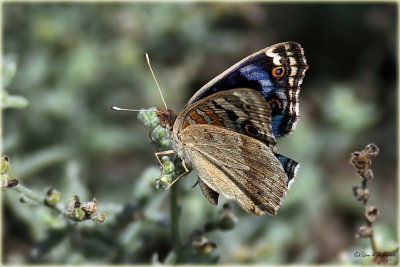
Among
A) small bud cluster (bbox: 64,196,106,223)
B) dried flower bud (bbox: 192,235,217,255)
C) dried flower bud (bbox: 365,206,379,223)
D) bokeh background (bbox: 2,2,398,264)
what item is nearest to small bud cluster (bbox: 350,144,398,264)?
dried flower bud (bbox: 365,206,379,223)

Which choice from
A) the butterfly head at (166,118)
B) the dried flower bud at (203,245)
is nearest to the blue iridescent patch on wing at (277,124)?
the butterfly head at (166,118)

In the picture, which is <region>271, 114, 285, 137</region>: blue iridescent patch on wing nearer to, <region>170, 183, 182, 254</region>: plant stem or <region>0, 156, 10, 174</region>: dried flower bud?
<region>170, 183, 182, 254</region>: plant stem

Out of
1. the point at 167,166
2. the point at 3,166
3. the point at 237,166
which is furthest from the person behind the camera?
the point at 237,166

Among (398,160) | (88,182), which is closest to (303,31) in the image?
(398,160)

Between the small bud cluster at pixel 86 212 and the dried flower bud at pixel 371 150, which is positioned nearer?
the small bud cluster at pixel 86 212

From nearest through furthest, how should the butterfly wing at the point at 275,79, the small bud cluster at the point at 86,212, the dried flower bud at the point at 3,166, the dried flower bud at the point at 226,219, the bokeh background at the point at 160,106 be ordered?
1. the small bud cluster at the point at 86,212
2. the dried flower bud at the point at 3,166
3. the butterfly wing at the point at 275,79
4. the dried flower bud at the point at 226,219
5. the bokeh background at the point at 160,106

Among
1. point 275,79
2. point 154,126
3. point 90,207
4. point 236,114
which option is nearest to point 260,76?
point 275,79

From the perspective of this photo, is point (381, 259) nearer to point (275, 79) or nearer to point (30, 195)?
point (275, 79)

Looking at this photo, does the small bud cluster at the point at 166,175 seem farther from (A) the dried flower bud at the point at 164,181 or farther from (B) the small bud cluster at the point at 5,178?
(B) the small bud cluster at the point at 5,178
